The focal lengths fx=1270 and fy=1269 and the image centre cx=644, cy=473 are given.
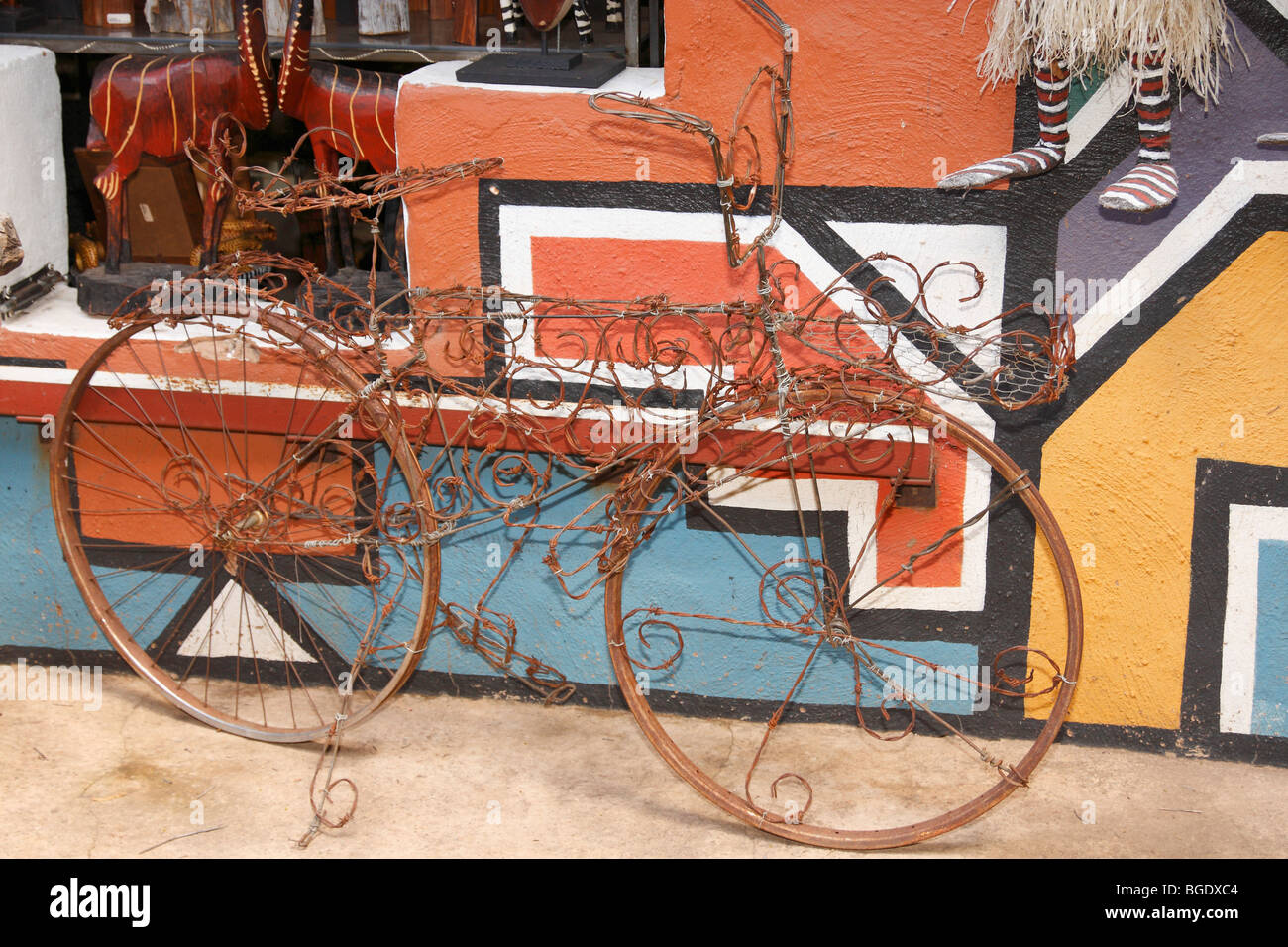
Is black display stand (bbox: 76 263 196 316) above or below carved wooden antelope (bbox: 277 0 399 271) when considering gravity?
below

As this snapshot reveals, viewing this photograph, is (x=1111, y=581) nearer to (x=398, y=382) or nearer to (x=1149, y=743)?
(x=1149, y=743)

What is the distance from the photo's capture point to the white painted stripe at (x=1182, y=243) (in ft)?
10.8

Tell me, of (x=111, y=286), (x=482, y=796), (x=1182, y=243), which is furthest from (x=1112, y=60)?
(x=111, y=286)

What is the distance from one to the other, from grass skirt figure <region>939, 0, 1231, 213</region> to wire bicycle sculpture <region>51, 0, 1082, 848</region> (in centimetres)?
37

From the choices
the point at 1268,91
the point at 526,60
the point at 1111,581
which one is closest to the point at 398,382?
the point at 526,60

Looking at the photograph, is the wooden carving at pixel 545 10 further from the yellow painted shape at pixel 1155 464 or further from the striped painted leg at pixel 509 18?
the yellow painted shape at pixel 1155 464

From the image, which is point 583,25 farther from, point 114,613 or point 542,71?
point 114,613

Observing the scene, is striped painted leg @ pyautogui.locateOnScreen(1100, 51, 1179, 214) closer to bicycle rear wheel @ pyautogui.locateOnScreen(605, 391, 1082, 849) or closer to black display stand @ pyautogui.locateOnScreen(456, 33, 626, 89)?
bicycle rear wheel @ pyautogui.locateOnScreen(605, 391, 1082, 849)

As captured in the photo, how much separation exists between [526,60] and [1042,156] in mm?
1423

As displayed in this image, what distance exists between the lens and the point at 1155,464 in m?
3.56

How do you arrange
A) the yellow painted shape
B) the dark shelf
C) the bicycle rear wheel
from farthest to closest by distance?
the dark shelf, the bicycle rear wheel, the yellow painted shape

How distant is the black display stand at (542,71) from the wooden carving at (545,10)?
0.08m

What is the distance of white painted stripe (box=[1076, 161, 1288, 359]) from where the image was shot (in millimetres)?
3291

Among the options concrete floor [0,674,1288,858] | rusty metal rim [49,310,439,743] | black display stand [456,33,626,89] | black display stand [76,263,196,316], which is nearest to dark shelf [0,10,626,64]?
black display stand [456,33,626,89]
